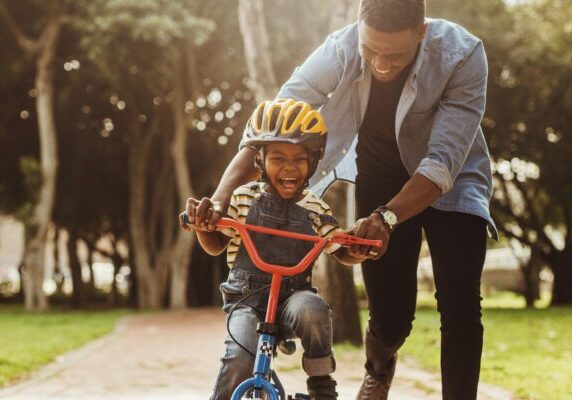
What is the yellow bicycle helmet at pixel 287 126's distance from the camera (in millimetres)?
3498

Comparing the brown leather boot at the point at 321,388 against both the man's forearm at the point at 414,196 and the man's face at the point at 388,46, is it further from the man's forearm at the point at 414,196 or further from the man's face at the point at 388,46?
the man's face at the point at 388,46

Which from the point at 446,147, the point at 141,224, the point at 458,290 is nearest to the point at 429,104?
the point at 446,147

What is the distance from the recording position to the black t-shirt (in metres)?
4.04

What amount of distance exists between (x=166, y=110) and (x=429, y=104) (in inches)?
833

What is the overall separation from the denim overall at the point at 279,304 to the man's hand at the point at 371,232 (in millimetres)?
301

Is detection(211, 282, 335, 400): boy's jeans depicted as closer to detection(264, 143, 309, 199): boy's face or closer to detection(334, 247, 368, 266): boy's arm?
detection(334, 247, 368, 266): boy's arm

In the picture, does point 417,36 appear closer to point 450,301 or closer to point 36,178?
point 450,301

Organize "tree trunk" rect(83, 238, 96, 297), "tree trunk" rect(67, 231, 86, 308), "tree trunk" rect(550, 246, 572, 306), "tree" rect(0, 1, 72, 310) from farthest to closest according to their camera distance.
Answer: "tree trunk" rect(83, 238, 96, 297) < "tree trunk" rect(67, 231, 86, 308) < "tree trunk" rect(550, 246, 572, 306) < "tree" rect(0, 1, 72, 310)

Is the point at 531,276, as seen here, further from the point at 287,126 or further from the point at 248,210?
the point at 287,126

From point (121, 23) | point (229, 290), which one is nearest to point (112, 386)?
point (229, 290)

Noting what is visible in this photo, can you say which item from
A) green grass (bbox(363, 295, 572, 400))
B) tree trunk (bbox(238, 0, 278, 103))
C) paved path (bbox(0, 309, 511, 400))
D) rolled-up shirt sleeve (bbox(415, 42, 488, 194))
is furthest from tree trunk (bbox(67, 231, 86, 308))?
rolled-up shirt sleeve (bbox(415, 42, 488, 194))

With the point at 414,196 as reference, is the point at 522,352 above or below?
below

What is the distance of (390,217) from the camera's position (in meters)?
3.28

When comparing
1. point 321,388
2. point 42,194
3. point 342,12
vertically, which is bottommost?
point 321,388
